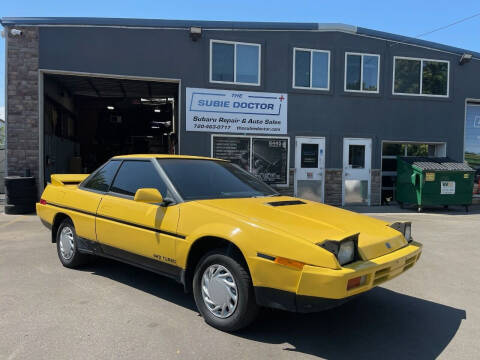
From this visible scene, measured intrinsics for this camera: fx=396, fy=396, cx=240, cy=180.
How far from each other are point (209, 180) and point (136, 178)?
0.82 m

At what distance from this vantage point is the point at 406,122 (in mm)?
13352

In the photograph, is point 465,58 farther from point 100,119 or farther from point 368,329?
point 100,119

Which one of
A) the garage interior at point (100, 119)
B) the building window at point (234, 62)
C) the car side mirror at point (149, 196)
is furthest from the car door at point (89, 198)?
the garage interior at point (100, 119)

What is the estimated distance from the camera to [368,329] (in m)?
3.52

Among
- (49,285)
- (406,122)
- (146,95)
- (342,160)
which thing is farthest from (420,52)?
(49,285)

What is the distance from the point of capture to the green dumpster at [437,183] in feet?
38.7

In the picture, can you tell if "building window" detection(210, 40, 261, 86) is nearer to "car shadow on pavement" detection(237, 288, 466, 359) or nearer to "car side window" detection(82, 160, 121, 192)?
"car side window" detection(82, 160, 121, 192)

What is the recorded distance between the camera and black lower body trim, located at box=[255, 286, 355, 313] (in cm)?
283

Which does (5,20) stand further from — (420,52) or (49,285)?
(420,52)

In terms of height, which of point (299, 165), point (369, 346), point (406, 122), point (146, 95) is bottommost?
point (369, 346)

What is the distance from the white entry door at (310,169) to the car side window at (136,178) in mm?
8546

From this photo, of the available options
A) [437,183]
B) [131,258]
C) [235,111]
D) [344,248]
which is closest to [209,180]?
[131,258]

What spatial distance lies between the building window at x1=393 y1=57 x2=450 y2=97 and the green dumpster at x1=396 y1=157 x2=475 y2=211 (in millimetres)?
2613

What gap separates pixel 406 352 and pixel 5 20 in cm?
1188
